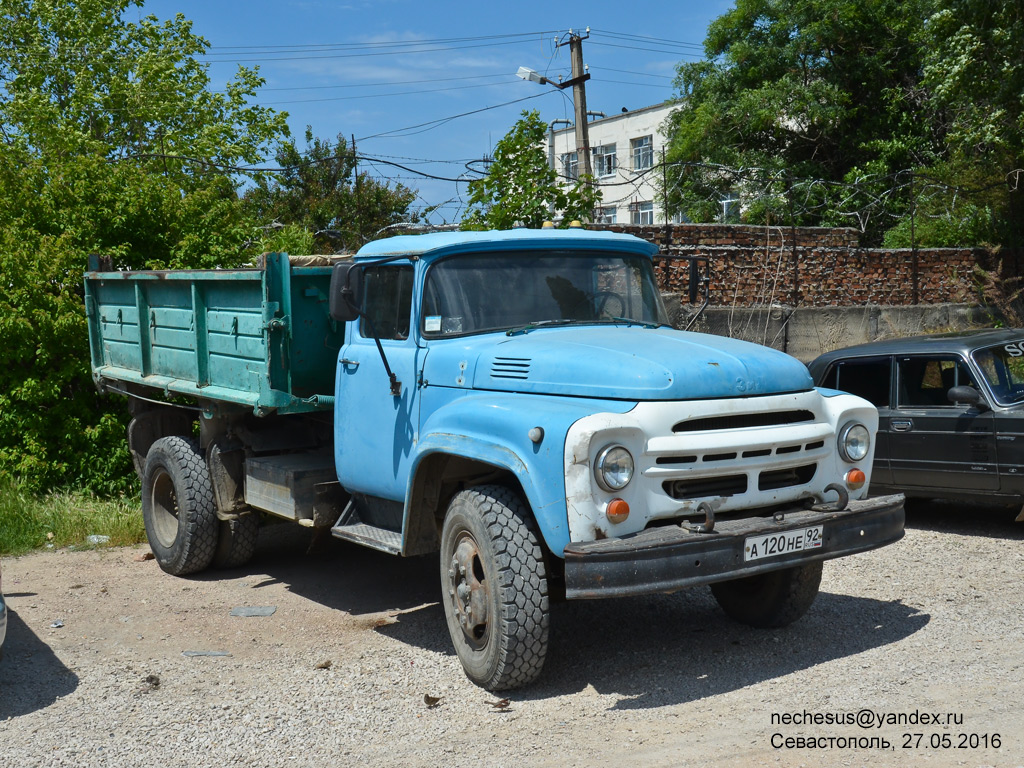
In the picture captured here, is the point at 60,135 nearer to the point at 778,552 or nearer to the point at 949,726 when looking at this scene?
the point at 778,552

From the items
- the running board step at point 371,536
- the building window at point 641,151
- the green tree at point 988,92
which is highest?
the building window at point 641,151

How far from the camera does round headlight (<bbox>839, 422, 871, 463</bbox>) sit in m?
5.11

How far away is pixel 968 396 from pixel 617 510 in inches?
181

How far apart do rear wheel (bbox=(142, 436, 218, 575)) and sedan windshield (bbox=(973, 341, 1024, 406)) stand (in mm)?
5972

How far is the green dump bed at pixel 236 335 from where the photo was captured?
638 cm

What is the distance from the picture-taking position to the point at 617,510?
4.38 metres

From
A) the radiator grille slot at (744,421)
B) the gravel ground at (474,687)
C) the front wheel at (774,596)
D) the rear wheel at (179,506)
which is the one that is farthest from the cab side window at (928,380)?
the rear wheel at (179,506)

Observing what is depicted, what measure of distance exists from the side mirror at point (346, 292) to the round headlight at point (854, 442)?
2.61 m

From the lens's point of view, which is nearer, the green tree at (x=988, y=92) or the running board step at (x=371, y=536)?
the running board step at (x=371, y=536)

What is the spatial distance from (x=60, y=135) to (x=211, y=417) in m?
6.23

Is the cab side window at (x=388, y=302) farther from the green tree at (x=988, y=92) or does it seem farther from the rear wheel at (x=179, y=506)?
the green tree at (x=988, y=92)

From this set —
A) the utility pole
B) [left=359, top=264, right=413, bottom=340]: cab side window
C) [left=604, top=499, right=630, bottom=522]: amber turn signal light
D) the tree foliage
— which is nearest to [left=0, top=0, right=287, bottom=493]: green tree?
[left=359, top=264, right=413, bottom=340]: cab side window

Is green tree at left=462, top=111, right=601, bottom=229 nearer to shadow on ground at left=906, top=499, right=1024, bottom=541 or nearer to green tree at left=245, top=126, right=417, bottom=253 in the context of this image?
shadow on ground at left=906, top=499, right=1024, bottom=541

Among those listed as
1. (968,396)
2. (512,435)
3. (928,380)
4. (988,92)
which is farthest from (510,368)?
(988,92)
